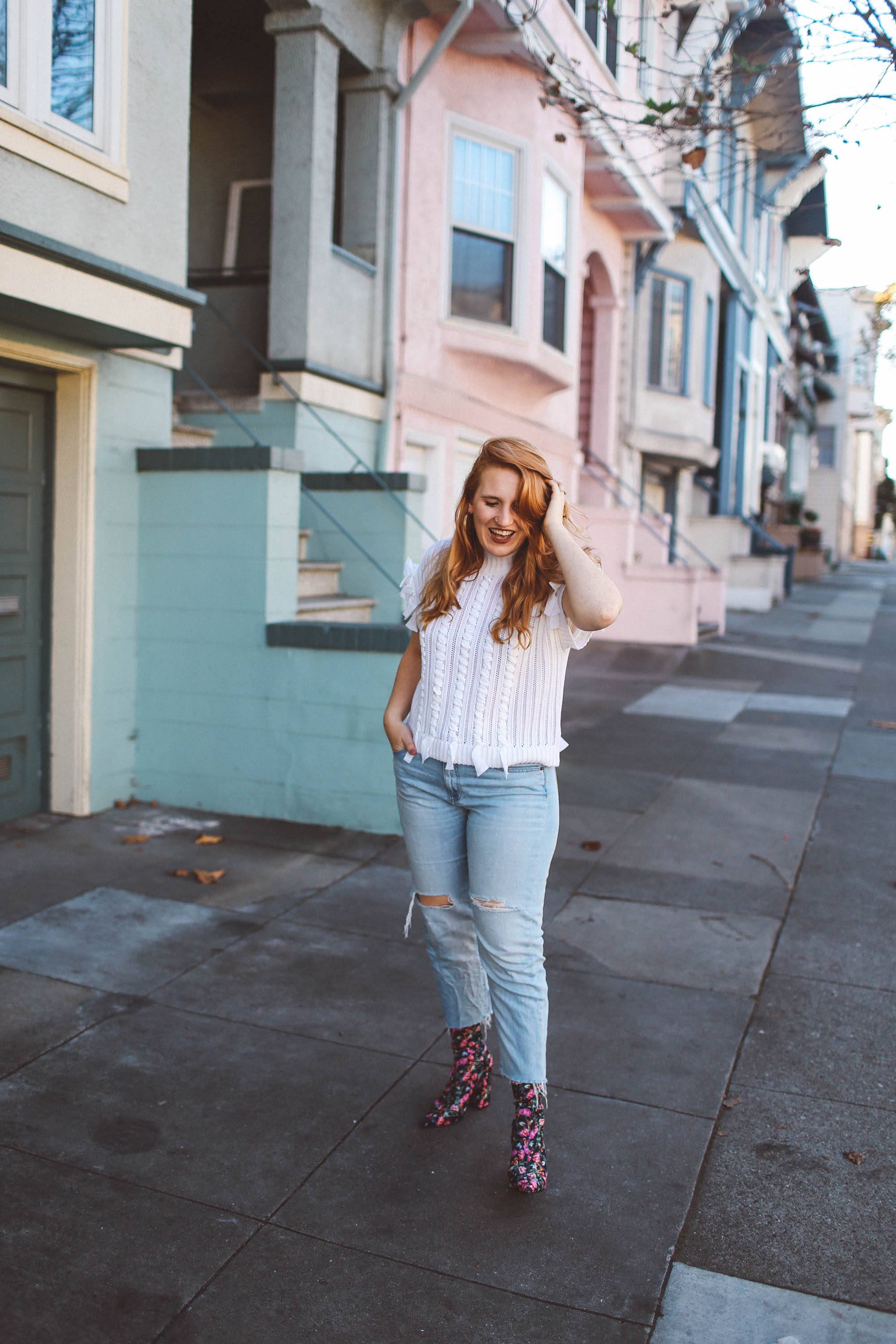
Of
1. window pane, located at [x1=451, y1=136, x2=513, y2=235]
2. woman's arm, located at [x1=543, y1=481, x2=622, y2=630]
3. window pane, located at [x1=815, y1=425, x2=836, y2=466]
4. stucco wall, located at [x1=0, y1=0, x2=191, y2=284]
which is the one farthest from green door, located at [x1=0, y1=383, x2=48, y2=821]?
window pane, located at [x1=815, y1=425, x2=836, y2=466]

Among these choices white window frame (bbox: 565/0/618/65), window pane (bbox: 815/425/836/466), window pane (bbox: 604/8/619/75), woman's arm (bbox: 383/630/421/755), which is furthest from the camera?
window pane (bbox: 815/425/836/466)

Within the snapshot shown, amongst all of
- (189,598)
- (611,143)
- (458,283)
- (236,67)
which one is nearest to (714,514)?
(611,143)

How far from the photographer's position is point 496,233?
35.3 ft

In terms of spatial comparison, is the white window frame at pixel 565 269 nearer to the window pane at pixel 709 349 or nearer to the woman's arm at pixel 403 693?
the window pane at pixel 709 349

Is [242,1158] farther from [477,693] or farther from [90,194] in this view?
[90,194]

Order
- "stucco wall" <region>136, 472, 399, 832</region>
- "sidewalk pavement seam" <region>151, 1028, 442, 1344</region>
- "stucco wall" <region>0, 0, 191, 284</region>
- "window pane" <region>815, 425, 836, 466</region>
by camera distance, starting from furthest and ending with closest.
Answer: "window pane" <region>815, 425, 836, 466</region>, "stucco wall" <region>136, 472, 399, 832</region>, "stucco wall" <region>0, 0, 191, 284</region>, "sidewalk pavement seam" <region>151, 1028, 442, 1344</region>

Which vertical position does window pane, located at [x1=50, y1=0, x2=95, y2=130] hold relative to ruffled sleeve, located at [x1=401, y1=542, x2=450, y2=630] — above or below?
above

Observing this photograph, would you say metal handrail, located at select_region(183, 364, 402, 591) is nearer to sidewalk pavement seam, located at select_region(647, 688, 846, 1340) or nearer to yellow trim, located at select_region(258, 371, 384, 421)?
yellow trim, located at select_region(258, 371, 384, 421)

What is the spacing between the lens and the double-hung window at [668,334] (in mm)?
17828

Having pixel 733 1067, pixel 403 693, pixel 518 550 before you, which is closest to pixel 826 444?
pixel 733 1067

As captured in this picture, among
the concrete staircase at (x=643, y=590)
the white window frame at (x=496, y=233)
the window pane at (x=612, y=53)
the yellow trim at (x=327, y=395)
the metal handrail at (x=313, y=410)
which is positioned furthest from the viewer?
the concrete staircase at (x=643, y=590)

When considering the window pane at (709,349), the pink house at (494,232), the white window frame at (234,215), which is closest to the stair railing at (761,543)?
the window pane at (709,349)

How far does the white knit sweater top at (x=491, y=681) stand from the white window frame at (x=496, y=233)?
7724 mm

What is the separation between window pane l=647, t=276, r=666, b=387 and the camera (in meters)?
17.8
